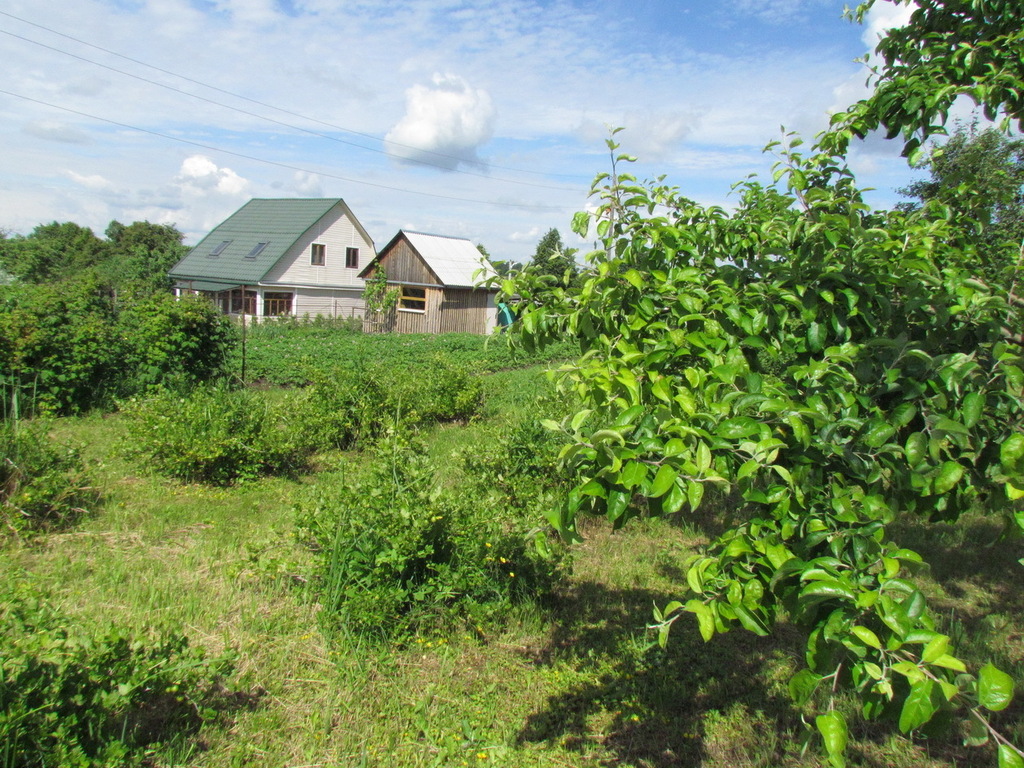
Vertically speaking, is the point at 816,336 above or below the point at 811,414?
above

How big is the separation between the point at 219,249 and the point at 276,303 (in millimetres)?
5617

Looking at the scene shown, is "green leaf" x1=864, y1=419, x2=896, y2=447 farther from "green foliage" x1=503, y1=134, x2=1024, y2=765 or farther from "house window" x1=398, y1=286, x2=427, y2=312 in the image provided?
"house window" x1=398, y1=286, x2=427, y2=312

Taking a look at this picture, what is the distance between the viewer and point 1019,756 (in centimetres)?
138

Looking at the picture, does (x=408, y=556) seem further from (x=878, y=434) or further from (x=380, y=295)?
(x=380, y=295)

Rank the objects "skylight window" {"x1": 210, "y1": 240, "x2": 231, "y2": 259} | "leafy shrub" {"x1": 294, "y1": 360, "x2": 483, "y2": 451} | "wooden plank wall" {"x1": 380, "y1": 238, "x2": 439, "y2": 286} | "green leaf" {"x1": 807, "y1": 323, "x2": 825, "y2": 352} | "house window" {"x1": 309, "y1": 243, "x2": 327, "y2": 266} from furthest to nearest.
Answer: "skylight window" {"x1": 210, "y1": 240, "x2": 231, "y2": 259} < "house window" {"x1": 309, "y1": 243, "x2": 327, "y2": 266} < "wooden plank wall" {"x1": 380, "y1": 238, "x2": 439, "y2": 286} < "leafy shrub" {"x1": 294, "y1": 360, "x2": 483, "y2": 451} < "green leaf" {"x1": 807, "y1": 323, "x2": 825, "y2": 352}

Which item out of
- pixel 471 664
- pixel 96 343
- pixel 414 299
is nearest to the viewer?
pixel 471 664

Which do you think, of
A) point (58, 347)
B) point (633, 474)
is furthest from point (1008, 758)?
point (58, 347)

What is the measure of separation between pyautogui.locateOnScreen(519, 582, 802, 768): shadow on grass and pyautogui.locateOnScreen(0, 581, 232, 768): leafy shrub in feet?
5.29

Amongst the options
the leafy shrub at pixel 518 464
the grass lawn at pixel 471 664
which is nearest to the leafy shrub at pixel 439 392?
the leafy shrub at pixel 518 464

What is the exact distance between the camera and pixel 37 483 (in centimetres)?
544

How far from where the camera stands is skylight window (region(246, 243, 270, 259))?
112ft

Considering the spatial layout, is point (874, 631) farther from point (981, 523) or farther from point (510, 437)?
point (981, 523)

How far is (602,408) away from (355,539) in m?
2.48

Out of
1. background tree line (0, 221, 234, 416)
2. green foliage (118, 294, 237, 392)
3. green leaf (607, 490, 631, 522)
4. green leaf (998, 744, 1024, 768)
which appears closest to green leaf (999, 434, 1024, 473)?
green leaf (998, 744, 1024, 768)
